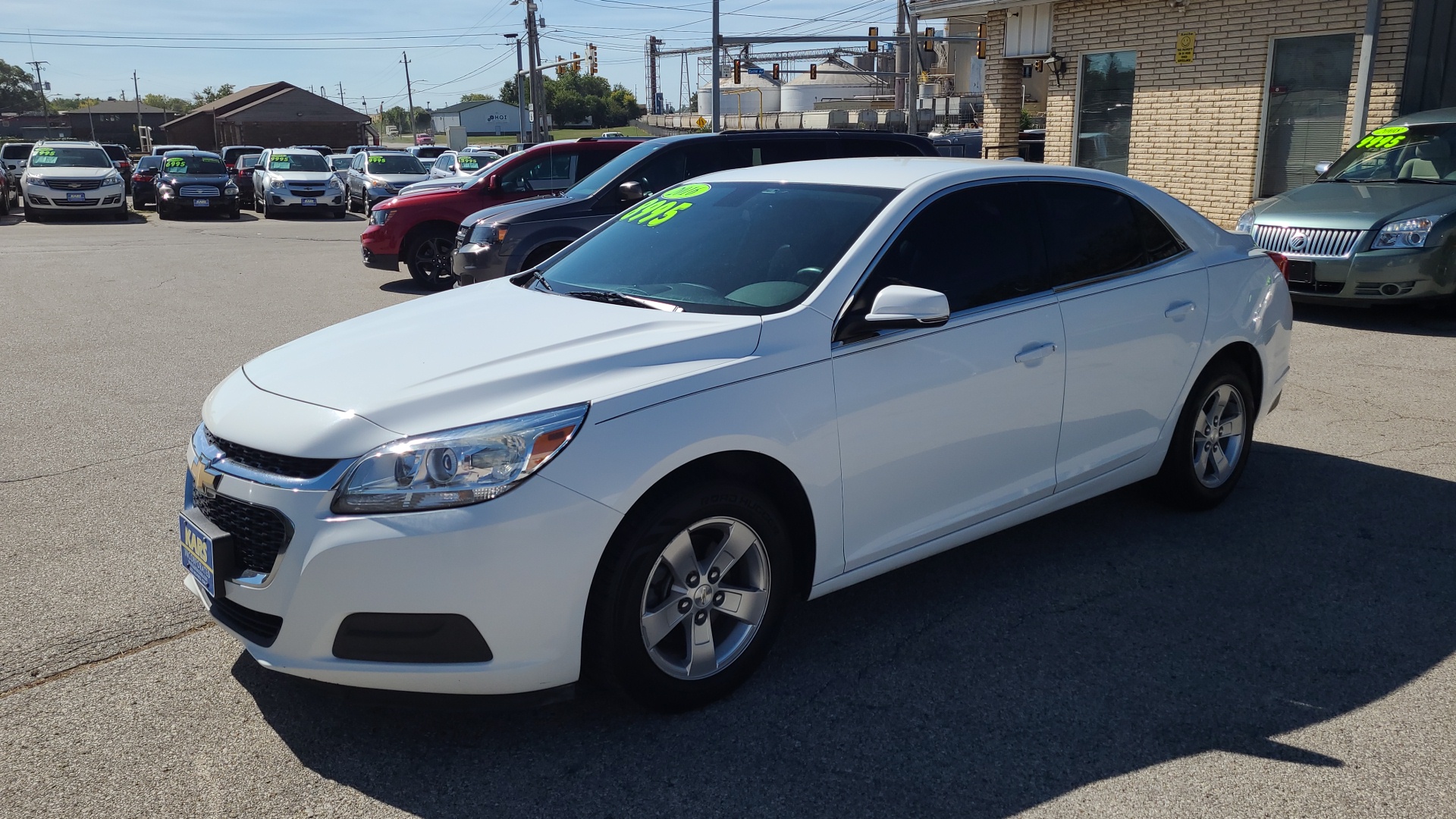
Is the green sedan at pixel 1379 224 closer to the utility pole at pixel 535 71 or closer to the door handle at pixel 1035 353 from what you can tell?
the door handle at pixel 1035 353

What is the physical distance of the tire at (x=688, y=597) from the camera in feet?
10.2

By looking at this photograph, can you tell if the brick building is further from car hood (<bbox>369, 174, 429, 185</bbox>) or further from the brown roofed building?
the brown roofed building

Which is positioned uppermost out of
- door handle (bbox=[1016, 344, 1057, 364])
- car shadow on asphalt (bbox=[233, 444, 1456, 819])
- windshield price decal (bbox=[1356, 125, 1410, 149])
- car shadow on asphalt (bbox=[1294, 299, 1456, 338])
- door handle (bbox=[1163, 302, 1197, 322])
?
windshield price decal (bbox=[1356, 125, 1410, 149])

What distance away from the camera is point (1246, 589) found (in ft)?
14.2

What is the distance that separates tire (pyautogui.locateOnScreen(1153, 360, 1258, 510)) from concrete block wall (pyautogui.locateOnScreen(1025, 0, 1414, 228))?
11.5 meters

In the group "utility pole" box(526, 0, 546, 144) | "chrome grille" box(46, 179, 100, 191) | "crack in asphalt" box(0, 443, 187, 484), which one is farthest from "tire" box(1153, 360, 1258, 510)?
"utility pole" box(526, 0, 546, 144)

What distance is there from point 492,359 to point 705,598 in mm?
967

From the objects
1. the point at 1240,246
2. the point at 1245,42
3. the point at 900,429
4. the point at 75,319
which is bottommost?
the point at 75,319

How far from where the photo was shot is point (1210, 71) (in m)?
16.7

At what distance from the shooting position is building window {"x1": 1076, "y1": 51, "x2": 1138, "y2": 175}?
18.4m

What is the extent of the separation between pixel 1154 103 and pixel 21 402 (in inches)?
630

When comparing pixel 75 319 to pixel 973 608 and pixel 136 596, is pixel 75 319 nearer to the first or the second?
pixel 136 596

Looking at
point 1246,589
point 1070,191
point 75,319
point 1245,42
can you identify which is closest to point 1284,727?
point 1246,589

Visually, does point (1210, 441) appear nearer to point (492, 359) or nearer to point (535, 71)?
point (492, 359)
